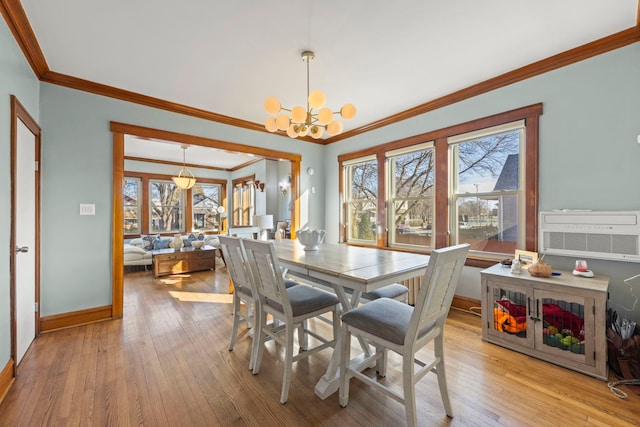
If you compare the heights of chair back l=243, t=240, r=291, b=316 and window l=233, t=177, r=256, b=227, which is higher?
window l=233, t=177, r=256, b=227

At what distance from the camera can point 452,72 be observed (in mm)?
2709

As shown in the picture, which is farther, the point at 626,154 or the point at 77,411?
the point at 626,154

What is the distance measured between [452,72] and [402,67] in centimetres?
53

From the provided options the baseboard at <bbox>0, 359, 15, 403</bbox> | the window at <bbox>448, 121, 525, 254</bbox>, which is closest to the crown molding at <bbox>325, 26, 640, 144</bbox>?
the window at <bbox>448, 121, 525, 254</bbox>

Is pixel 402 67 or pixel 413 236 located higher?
pixel 402 67

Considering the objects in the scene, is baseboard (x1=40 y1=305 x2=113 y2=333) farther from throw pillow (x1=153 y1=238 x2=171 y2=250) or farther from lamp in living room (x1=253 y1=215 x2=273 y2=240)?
throw pillow (x1=153 y1=238 x2=171 y2=250)

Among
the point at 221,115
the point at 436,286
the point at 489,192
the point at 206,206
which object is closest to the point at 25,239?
the point at 221,115

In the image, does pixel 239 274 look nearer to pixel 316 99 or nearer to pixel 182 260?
pixel 316 99

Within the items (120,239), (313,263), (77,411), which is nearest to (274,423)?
(313,263)

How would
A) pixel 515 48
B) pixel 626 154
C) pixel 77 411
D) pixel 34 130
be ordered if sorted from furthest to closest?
pixel 34 130 → pixel 515 48 → pixel 626 154 → pixel 77 411

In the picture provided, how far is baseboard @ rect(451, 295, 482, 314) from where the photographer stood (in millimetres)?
3043

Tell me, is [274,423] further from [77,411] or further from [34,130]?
[34,130]

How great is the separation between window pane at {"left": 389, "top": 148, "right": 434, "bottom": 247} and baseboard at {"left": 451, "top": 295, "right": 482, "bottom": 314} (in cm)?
75

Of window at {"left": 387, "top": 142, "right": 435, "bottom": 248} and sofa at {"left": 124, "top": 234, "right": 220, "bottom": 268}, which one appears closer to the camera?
window at {"left": 387, "top": 142, "right": 435, "bottom": 248}
